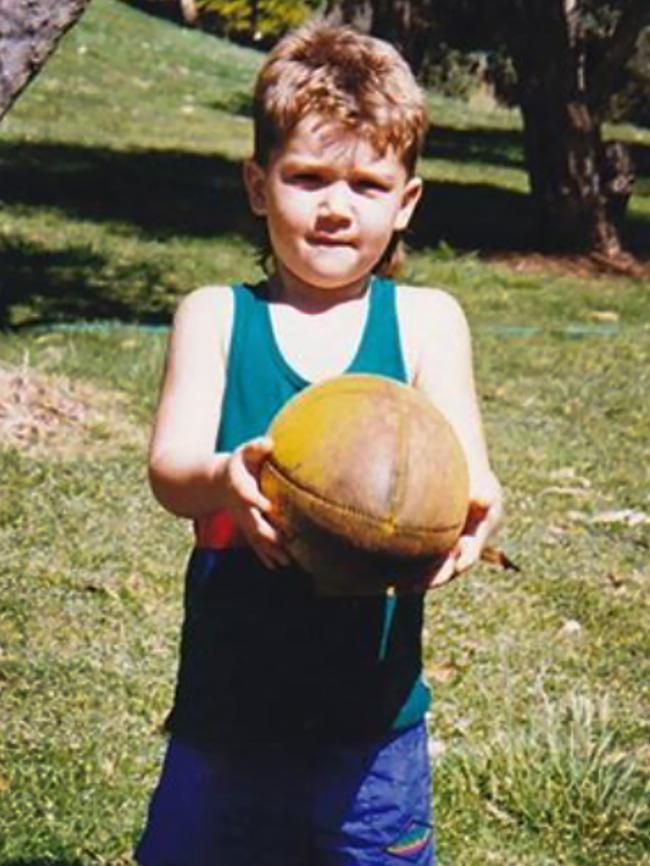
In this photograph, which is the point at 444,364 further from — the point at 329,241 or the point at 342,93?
the point at 342,93

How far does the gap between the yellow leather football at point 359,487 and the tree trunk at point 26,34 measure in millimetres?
4350

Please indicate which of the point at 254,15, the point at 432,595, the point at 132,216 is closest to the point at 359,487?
the point at 432,595

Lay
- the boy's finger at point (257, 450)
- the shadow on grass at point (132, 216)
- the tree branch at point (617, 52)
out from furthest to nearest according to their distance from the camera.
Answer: the tree branch at point (617, 52), the shadow on grass at point (132, 216), the boy's finger at point (257, 450)

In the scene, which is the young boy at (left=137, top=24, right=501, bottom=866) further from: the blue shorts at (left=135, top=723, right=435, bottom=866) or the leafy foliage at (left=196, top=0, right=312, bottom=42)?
the leafy foliage at (left=196, top=0, right=312, bottom=42)

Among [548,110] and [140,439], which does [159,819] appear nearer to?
[140,439]

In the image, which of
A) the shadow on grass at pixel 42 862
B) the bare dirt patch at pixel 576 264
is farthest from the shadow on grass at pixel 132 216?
the shadow on grass at pixel 42 862

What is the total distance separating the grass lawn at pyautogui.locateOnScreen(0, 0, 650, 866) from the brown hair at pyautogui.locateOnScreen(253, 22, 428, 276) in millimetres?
Answer: 1771

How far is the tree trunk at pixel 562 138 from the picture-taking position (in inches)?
534

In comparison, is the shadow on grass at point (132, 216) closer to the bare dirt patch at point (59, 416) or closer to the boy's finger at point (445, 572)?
the bare dirt patch at point (59, 416)

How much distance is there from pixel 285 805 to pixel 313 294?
0.80m

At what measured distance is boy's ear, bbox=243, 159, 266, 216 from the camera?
292 centimetres

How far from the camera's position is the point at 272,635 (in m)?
2.80

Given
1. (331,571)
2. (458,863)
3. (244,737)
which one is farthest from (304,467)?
(458,863)

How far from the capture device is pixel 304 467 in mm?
2578
